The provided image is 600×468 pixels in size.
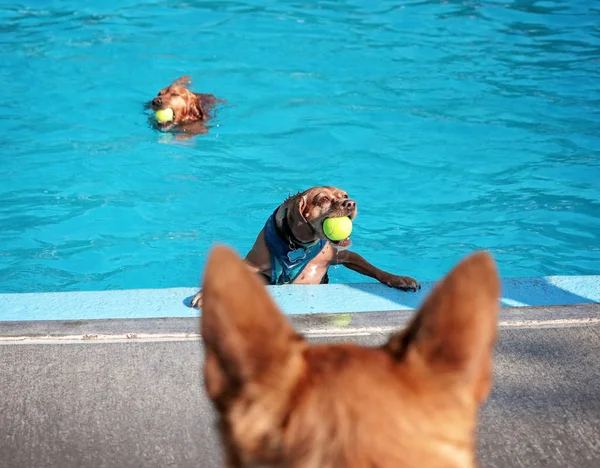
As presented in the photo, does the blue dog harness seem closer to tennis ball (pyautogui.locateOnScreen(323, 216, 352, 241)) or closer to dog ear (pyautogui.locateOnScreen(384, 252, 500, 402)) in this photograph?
tennis ball (pyautogui.locateOnScreen(323, 216, 352, 241))

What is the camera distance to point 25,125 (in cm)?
962

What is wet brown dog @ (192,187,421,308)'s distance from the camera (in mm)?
5676

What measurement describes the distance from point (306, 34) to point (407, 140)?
11.2 ft

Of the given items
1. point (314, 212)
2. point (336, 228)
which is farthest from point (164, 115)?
point (336, 228)

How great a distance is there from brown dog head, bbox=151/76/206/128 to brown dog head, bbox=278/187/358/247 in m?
3.47

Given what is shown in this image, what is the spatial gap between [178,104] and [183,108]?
0.39 feet

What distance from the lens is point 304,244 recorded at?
5848 millimetres

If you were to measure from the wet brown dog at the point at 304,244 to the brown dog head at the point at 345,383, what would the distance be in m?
4.31

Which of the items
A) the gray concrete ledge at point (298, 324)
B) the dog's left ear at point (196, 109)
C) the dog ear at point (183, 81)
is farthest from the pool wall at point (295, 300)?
the dog ear at point (183, 81)

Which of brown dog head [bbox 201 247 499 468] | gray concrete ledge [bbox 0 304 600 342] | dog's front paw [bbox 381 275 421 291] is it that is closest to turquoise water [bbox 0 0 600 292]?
dog's front paw [bbox 381 275 421 291]

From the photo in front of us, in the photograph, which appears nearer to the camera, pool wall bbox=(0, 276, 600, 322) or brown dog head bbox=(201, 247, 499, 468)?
brown dog head bbox=(201, 247, 499, 468)

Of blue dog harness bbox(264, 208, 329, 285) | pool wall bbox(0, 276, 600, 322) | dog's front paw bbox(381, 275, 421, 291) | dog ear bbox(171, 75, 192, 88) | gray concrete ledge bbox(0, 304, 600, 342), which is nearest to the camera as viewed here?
gray concrete ledge bbox(0, 304, 600, 342)

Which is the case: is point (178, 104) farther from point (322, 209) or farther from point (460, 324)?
point (460, 324)

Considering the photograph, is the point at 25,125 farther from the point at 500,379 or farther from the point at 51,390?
the point at 500,379
